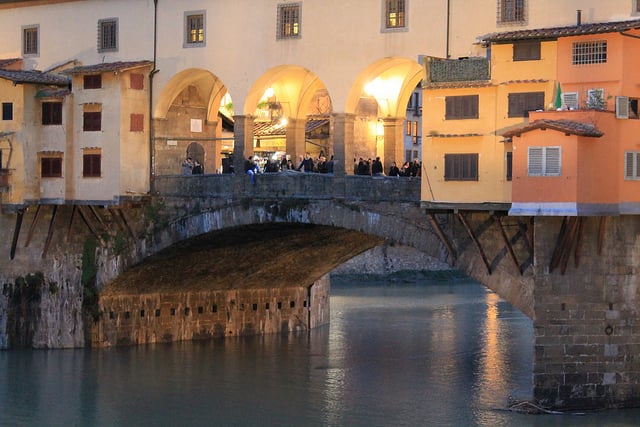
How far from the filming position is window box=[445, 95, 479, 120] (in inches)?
1396

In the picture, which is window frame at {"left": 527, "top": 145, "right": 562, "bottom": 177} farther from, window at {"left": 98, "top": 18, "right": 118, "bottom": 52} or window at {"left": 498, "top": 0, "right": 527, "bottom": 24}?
window at {"left": 98, "top": 18, "right": 118, "bottom": 52}

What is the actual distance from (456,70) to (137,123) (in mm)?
12329

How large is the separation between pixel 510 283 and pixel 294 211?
7.42 metres

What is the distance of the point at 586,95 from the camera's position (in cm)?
3394

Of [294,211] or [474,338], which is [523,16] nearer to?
[294,211]

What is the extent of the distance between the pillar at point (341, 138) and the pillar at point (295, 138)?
4.82 metres

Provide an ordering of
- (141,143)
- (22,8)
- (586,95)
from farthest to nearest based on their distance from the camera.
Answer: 1. (22,8)
2. (141,143)
3. (586,95)

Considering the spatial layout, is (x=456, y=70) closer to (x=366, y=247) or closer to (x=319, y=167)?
(x=319, y=167)

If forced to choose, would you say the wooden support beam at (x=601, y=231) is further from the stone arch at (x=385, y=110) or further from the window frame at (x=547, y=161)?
the stone arch at (x=385, y=110)

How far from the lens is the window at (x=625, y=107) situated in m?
33.6

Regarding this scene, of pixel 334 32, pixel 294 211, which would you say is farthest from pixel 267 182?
pixel 334 32

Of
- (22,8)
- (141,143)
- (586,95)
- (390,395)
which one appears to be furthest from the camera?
(22,8)

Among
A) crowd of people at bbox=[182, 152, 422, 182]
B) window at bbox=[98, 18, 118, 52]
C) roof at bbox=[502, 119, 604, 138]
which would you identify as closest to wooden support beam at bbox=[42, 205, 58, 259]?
crowd of people at bbox=[182, 152, 422, 182]

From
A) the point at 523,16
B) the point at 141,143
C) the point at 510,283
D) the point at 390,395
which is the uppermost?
the point at 523,16
